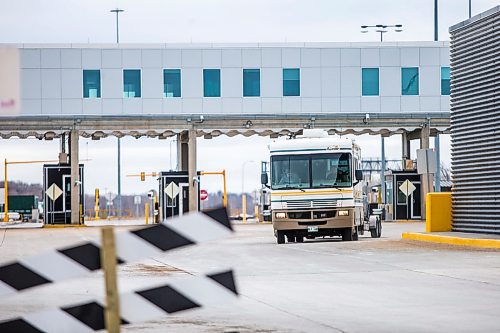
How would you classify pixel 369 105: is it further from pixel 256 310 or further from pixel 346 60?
pixel 256 310

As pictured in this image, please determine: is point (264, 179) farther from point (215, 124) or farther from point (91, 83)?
point (91, 83)

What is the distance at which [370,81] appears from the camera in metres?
64.6

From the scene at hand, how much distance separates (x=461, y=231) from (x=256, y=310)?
21523mm

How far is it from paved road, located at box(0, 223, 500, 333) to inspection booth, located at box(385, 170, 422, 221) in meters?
34.9

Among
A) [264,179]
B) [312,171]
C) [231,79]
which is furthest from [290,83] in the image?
[312,171]

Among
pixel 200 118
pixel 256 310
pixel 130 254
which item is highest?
pixel 200 118

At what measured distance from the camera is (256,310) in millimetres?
15656

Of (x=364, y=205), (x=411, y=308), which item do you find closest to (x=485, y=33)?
(x=364, y=205)

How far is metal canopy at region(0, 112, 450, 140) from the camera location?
61.6 meters

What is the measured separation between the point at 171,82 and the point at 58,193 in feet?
26.6

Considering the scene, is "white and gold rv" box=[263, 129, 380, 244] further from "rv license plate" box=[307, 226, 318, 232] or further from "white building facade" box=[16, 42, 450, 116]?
"white building facade" box=[16, 42, 450, 116]

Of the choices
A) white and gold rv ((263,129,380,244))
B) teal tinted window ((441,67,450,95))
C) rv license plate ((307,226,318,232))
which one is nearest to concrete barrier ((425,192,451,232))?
white and gold rv ((263,129,380,244))

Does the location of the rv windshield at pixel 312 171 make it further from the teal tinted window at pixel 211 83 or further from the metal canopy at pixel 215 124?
the teal tinted window at pixel 211 83

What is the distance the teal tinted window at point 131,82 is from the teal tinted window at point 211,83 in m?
3.33
